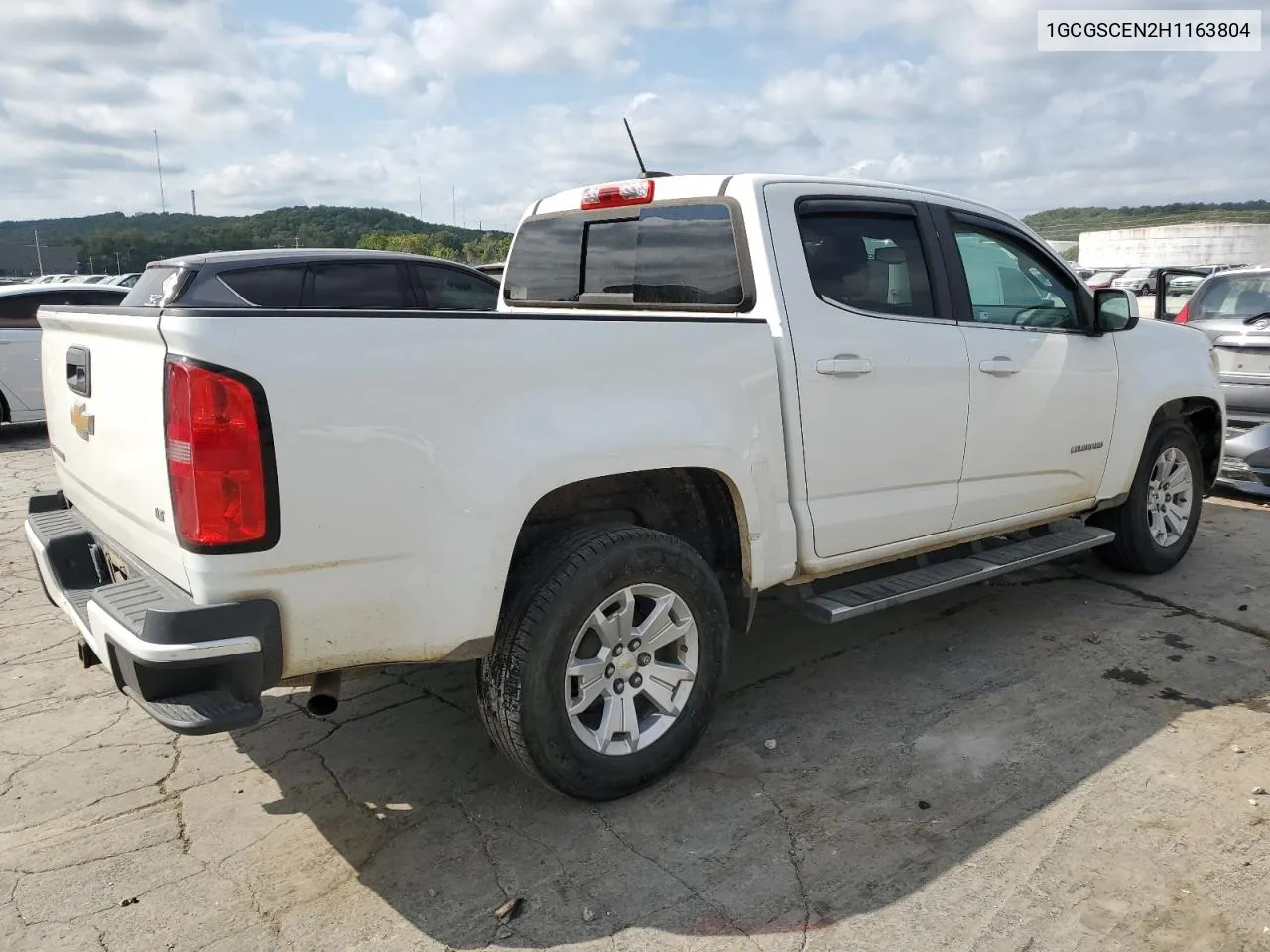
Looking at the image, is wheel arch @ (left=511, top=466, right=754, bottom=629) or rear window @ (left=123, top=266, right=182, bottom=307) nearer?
wheel arch @ (left=511, top=466, right=754, bottom=629)

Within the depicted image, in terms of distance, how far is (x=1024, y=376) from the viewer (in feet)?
14.2

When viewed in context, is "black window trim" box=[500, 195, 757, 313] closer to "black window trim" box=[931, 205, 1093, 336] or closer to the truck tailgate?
"black window trim" box=[931, 205, 1093, 336]

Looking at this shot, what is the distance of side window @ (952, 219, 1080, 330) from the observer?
14.1 feet

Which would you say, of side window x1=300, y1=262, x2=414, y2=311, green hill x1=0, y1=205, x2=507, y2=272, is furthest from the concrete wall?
side window x1=300, y1=262, x2=414, y2=311

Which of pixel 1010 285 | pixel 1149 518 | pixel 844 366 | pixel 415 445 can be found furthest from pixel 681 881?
pixel 1149 518

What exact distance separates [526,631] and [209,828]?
4.03 feet

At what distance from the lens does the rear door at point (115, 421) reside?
8.38 feet

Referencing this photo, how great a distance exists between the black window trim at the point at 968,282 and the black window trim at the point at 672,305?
105 cm

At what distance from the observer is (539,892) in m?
2.73

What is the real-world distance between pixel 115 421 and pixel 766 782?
2321 mm

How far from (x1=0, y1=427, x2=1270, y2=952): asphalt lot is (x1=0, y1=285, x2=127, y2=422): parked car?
7.49 m

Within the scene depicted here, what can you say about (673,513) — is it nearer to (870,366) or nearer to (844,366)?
(844,366)

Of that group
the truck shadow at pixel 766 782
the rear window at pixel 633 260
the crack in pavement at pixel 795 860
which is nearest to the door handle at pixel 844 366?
the rear window at pixel 633 260

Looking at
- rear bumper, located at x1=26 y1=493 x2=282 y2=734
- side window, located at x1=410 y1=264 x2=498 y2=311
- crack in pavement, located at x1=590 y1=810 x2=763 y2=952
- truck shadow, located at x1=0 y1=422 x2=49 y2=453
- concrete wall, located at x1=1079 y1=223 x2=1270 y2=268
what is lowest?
truck shadow, located at x1=0 y1=422 x2=49 y2=453
